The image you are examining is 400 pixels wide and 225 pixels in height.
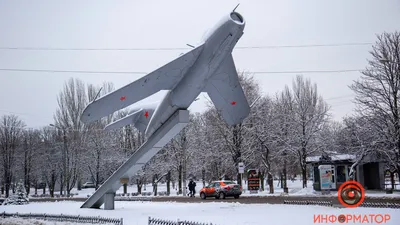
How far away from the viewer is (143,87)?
55.0 ft

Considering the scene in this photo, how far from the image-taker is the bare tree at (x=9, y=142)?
47281mm

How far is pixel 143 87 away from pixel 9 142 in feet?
130

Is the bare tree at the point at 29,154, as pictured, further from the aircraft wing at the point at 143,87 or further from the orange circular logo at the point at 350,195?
the orange circular logo at the point at 350,195

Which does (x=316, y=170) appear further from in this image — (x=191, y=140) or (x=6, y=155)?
(x=6, y=155)

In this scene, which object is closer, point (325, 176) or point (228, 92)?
point (228, 92)

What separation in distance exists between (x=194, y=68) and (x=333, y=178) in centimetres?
2104

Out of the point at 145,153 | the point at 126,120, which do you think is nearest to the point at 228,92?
the point at 145,153

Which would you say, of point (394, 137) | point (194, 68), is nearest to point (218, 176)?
point (394, 137)

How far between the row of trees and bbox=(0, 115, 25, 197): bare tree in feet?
0.38

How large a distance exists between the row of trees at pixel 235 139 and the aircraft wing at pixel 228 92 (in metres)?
13.5

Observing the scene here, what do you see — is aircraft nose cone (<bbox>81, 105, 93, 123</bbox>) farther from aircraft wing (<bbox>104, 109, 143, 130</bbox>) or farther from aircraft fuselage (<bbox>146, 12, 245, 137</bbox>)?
aircraft wing (<bbox>104, 109, 143, 130</bbox>)

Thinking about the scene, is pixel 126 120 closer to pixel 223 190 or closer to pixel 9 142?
pixel 223 190

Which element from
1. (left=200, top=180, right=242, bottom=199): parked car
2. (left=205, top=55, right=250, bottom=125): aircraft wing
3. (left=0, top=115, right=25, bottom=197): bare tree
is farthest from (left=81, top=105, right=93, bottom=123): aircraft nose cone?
(left=0, top=115, right=25, bottom=197): bare tree

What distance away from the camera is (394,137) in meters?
27.1
